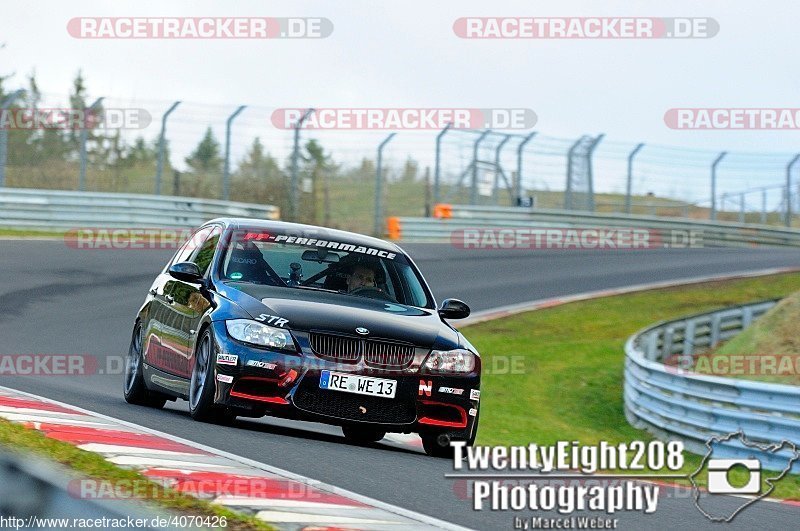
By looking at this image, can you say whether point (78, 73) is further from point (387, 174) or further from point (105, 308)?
point (105, 308)

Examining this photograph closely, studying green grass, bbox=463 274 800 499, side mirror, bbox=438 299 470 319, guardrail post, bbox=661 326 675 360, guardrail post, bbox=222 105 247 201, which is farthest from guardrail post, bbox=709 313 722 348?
guardrail post, bbox=222 105 247 201

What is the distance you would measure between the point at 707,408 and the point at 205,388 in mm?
5793

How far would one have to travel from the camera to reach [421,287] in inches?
372

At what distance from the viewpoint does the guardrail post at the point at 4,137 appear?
78.1 ft

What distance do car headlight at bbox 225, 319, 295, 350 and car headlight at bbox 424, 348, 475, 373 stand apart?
2.90 feet

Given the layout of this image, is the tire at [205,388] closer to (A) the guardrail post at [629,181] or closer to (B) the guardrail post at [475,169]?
(B) the guardrail post at [475,169]

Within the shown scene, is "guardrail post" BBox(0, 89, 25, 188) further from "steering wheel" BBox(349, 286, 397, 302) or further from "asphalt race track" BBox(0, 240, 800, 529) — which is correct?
"steering wheel" BBox(349, 286, 397, 302)

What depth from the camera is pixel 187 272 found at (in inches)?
345

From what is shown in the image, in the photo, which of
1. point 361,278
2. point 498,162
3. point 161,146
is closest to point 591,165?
point 498,162

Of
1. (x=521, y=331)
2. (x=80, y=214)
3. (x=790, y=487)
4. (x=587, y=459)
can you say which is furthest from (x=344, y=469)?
(x=80, y=214)

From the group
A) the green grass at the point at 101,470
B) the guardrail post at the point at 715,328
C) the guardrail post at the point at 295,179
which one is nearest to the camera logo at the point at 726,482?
the green grass at the point at 101,470

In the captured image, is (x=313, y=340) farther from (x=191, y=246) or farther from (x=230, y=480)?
(x=191, y=246)

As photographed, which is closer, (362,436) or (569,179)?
(362,436)

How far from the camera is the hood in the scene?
8.05 m
